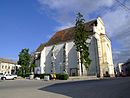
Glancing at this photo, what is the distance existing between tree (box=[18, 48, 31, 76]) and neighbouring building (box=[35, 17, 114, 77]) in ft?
14.0

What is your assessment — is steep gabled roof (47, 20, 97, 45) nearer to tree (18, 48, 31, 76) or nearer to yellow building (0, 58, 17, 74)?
tree (18, 48, 31, 76)

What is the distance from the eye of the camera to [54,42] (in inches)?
2788

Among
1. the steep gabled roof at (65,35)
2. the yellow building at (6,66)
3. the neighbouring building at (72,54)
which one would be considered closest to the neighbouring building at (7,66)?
the yellow building at (6,66)

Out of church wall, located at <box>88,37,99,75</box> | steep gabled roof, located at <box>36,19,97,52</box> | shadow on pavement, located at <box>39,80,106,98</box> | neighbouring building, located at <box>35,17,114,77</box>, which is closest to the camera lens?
shadow on pavement, located at <box>39,80,106,98</box>

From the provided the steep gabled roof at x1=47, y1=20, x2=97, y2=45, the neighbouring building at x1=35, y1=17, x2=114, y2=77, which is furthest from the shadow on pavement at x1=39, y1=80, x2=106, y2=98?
the steep gabled roof at x1=47, y1=20, x2=97, y2=45

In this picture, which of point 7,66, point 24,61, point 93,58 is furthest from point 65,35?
point 7,66

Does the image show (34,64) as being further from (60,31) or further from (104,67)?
(104,67)

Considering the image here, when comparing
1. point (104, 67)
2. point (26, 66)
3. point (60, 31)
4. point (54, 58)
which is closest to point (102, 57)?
point (104, 67)

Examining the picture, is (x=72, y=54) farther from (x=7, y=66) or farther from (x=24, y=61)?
(x=7, y=66)

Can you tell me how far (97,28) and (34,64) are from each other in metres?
27.7

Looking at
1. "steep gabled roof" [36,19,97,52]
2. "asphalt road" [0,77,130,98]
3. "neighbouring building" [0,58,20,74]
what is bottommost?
"asphalt road" [0,77,130,98]

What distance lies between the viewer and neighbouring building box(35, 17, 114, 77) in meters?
56.2

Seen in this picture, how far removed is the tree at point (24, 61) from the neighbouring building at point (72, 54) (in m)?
4.28

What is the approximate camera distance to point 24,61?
6988 centimetres
